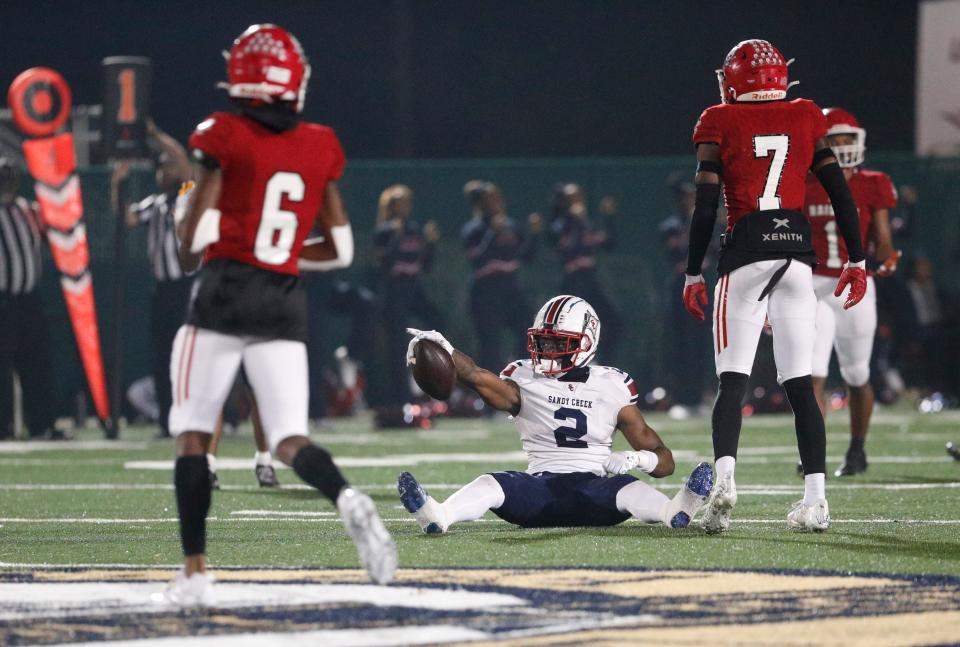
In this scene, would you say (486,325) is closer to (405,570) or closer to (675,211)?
(675,211)

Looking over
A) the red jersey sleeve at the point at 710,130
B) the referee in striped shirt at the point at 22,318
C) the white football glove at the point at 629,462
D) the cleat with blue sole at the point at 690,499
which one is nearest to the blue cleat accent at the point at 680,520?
the cleat with blue sole at the point at 690,499

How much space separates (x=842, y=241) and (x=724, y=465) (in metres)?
2.93

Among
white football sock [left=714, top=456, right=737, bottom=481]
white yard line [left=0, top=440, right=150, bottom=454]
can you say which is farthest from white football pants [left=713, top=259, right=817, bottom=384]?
white yard line [left=0, top=440, right=150, bottom=454]

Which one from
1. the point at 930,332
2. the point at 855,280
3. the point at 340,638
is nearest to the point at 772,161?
the point at 855,280

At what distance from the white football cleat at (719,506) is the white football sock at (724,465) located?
0.07 feet

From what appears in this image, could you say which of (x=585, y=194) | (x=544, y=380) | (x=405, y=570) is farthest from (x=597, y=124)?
Result: (x=405, y=570)

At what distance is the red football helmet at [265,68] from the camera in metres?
5.35

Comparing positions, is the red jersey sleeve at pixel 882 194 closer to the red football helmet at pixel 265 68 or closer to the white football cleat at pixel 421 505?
the white football cleat at pixel 421 505

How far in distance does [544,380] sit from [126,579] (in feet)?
7.46

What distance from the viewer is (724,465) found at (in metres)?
6.92

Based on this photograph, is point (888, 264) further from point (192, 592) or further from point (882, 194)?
point (192, 592)

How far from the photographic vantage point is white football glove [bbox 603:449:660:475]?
692 cm

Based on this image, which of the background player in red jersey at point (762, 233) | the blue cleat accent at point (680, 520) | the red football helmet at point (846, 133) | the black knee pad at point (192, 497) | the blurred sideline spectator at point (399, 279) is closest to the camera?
the black knee pad at point (192, 497)

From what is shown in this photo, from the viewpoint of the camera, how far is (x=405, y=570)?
568 centimetres
